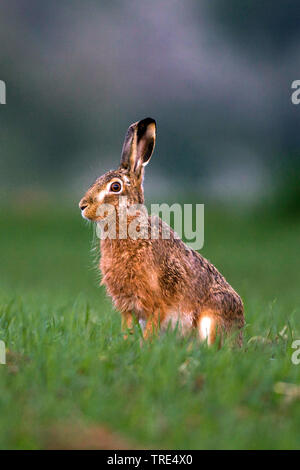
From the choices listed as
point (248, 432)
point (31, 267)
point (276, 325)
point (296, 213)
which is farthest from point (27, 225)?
point (248, 432)

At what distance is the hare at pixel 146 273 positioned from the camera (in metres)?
5.22

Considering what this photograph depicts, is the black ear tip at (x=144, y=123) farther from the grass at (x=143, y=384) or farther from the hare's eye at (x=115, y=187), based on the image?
the grass at (x=143, y=384)

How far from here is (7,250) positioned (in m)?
16.5

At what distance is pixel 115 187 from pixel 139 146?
1.38 ft

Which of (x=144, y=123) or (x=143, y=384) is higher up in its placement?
(x=144, y=123)

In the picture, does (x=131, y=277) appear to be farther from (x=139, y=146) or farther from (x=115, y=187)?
(x=139, y=146)

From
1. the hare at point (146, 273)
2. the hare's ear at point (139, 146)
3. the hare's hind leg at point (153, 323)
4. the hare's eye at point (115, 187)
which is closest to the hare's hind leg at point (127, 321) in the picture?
Answer: the hare at point (146, 273)

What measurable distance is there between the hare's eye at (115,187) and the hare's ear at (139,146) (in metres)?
0.21

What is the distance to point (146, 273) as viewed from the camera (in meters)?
5.24

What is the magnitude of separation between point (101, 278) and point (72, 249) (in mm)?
11033

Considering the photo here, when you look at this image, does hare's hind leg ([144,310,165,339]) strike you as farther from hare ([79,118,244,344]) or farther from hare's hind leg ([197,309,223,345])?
hare's hind leg ([197,309,223,345])

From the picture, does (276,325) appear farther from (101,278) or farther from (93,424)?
A: (93,424)

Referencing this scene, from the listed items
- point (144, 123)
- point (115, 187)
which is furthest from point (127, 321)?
point (144, 123)

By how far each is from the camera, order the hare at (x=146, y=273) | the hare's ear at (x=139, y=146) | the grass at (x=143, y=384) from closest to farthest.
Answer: the grass at (x=143, y=384), the hare at (x=146, y=273), the hare's ear at (x=139, y=146)
